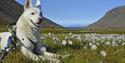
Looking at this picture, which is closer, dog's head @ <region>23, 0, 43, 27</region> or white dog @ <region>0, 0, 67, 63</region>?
dog's head @ <region>23, 0, 43, 27</region>

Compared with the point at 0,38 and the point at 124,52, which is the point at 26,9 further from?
the point at 124,52

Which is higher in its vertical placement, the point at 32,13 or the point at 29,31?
the point at 32,13

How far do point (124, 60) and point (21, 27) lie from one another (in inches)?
123

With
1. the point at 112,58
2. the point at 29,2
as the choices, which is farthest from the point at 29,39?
the point at 112,58

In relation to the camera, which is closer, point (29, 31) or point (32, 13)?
point (32, 13)

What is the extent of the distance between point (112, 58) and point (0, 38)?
3.28 meters

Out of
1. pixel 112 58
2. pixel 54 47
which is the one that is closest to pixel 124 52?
Result: pixel 112 58

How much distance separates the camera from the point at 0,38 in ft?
39.1

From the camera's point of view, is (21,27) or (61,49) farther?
(61,49)

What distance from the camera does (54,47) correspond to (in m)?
15.4

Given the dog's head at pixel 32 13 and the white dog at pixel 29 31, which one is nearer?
the dog's head at pixel 32 13

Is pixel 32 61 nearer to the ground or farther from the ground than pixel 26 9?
nearer to the ground

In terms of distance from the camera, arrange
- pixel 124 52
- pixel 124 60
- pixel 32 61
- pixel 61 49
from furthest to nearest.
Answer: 1. pixel 61 49
2. pixel 124 52
3. pixel 124 60
4. pixel 32 61

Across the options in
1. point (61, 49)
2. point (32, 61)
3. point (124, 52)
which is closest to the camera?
point (32, 61)
